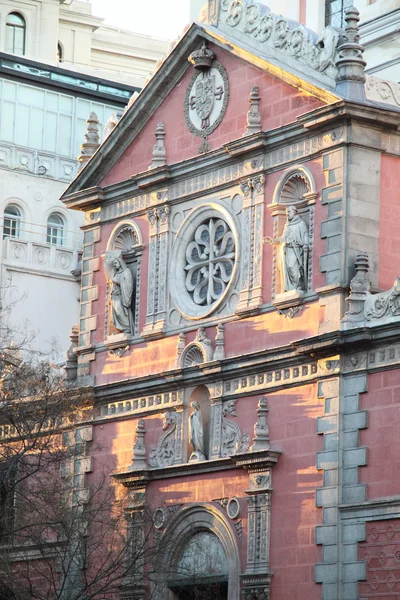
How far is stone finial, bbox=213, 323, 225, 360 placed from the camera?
1679 inches

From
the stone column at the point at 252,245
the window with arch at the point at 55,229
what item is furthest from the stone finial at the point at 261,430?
the window with arch at the point at 55,229

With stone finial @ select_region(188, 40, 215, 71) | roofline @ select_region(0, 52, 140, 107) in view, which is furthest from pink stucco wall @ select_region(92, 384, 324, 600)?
roofline @ select_region(0, 52, 140, 107)

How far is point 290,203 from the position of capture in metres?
42.2

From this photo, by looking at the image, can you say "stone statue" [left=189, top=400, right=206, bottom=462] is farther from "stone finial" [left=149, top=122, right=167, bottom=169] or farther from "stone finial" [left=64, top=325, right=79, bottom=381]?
"stone finial" [left=149, top=122, right=167, bottom=169]

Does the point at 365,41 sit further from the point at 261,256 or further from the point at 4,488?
the point at 4,488

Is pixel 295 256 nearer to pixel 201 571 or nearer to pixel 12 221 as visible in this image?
pixel 201 571

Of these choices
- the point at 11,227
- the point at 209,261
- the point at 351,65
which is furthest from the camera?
the point at 11,227

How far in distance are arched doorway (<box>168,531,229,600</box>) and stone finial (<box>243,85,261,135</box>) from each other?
9.15 metres

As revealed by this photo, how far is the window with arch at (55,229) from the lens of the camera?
203 feet

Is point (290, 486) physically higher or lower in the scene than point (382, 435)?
lower

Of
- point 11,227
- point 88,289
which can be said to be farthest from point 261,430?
point 11,227

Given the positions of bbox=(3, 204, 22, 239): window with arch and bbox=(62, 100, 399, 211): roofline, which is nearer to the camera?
bbox=(62, 100, 399, 211): roofline

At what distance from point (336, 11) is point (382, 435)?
1483cm

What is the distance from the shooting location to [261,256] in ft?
139
